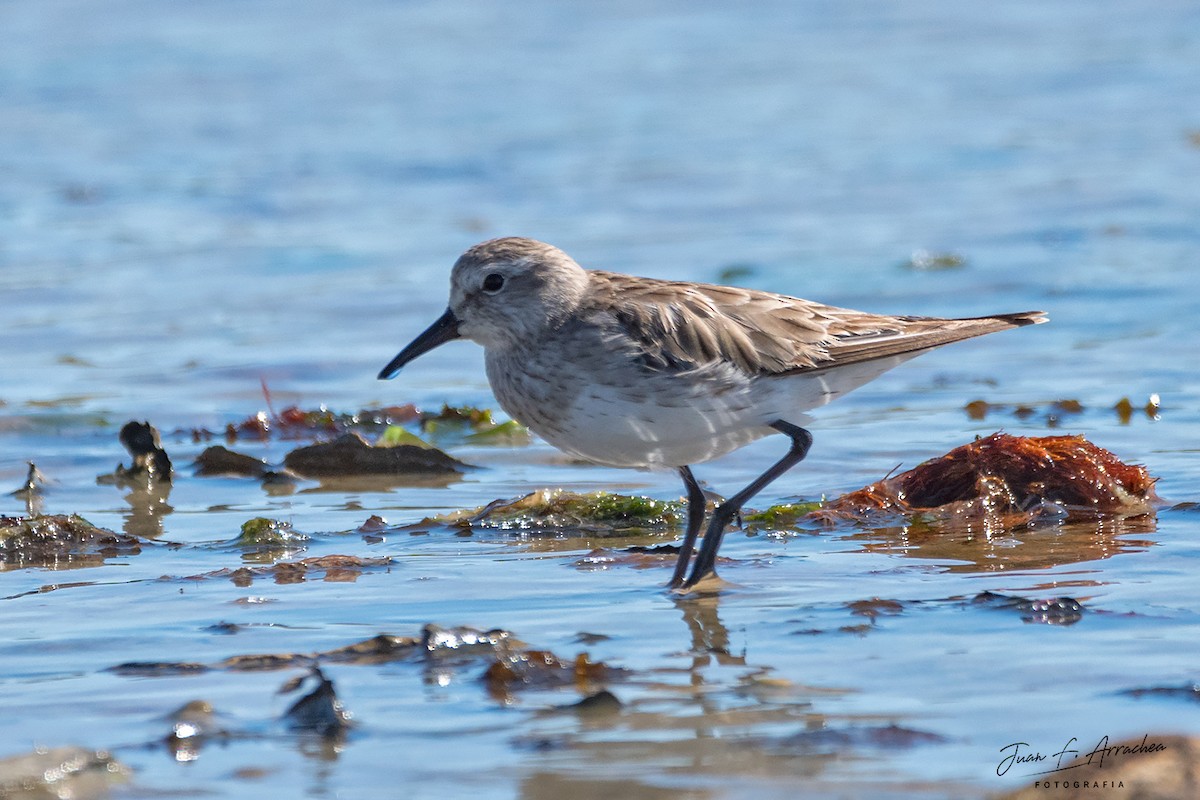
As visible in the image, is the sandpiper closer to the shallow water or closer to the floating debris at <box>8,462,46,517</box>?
the shallow water

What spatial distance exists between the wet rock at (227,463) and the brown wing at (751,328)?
2169mm

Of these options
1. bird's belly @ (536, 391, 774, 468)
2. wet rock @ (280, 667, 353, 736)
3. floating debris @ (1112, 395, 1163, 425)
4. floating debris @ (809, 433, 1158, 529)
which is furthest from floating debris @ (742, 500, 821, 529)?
wet rock @ (280, 667, 353, 736)

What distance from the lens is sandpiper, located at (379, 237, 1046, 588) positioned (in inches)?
213

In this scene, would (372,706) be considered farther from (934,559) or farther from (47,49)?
(47,49)

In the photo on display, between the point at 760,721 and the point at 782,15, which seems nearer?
the point at 760,721

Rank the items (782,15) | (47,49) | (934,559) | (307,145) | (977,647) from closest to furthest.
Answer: (977,647)
(934,559)
(307,145)
(47,49)
(782,15)

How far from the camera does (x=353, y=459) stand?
24.1 feet

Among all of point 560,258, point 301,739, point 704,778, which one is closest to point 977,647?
point 704,778

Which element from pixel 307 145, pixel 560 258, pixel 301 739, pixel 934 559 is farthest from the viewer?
pixel 307 145

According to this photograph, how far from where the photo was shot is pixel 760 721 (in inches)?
152

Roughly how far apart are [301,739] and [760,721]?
109 cm

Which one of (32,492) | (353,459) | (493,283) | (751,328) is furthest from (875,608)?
(32,492)

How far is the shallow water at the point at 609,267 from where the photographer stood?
3.89 metres

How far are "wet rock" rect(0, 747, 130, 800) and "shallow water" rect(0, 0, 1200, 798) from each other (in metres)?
0.10
